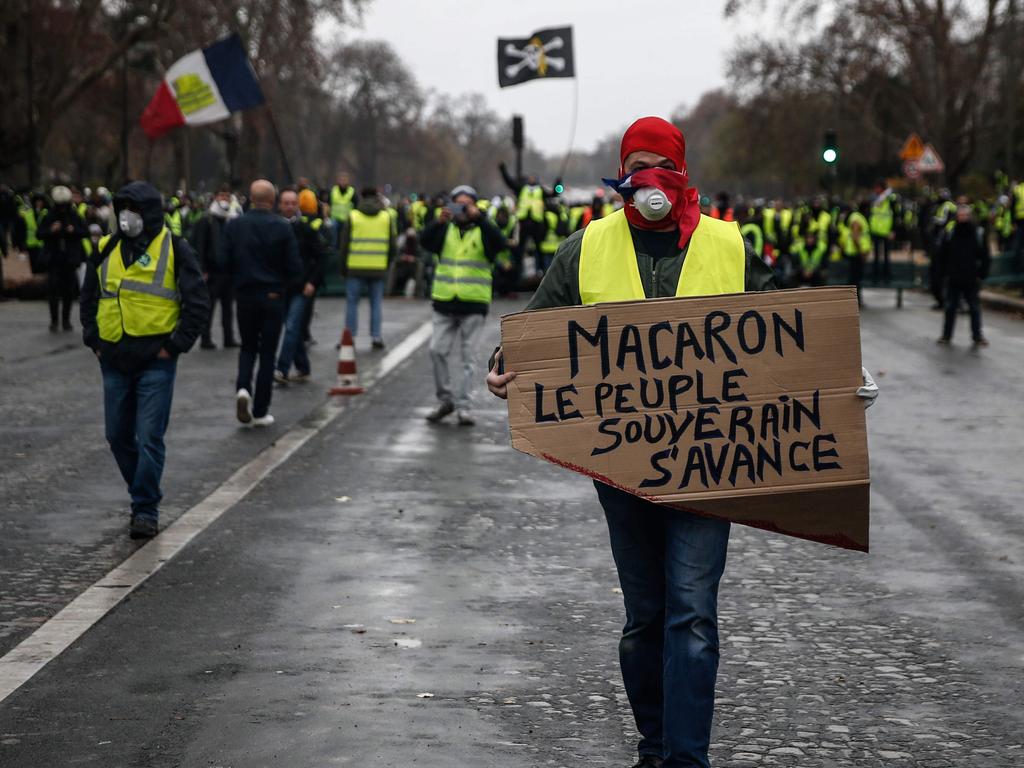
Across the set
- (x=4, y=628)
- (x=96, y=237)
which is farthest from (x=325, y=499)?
(x=96, y=237)

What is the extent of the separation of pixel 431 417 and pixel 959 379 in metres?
6.00

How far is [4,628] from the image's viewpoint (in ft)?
22.5

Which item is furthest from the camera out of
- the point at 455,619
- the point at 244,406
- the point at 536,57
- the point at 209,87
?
the point at 536,57

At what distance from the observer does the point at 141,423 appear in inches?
351

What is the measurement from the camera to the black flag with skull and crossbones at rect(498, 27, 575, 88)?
34094 millimetres

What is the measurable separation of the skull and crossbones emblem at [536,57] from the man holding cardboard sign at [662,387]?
97.8 ft

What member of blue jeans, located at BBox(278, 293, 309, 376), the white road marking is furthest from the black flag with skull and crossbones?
the white road marking

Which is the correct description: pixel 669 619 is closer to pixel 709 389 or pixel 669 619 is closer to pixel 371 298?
pixel 709 389

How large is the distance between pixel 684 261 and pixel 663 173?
10.8 inches

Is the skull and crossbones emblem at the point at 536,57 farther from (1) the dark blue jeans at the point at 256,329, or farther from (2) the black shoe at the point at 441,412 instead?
(1) the dark blue jeans at the point at 256,329

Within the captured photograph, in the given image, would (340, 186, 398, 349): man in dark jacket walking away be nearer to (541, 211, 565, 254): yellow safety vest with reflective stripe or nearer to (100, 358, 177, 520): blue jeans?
(100, 358, 177, 520): blue jeans

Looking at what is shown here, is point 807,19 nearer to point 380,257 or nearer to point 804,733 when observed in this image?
point 380,257

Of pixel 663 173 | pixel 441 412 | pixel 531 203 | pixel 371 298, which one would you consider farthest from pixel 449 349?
pixel 531 203

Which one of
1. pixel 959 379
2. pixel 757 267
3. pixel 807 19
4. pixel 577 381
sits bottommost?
pixel 959 379
